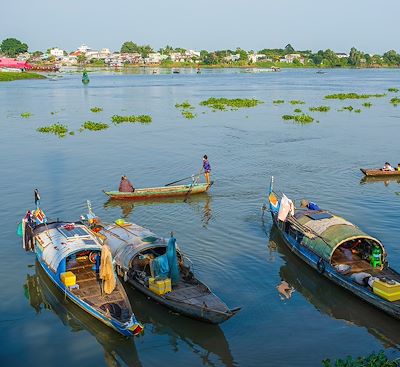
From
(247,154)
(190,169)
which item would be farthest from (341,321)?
(247,154)

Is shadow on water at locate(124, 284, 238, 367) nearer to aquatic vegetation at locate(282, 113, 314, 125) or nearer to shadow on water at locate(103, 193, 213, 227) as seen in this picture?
shadow on water at locate(103, 193, 213, 227)

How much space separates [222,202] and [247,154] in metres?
13.7

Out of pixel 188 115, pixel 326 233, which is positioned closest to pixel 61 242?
pixel 326 233

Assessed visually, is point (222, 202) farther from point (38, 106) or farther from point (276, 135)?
point (38, 106)

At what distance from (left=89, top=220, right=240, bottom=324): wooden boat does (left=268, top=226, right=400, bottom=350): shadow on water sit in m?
4.05

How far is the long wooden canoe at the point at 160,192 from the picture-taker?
29297 millimetres

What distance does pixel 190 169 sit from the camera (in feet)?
121

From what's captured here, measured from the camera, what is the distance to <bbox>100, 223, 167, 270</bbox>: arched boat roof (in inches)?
727

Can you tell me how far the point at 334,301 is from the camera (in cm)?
1856

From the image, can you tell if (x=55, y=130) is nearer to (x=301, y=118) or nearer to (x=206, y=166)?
(x=206, y=166)

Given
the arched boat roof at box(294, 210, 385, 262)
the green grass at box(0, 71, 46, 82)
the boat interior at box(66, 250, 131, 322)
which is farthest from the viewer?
the green grass at box(0, 71, 46, 82)

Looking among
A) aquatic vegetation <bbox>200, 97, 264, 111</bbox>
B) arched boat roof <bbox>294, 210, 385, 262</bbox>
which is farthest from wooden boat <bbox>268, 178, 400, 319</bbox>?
aquatic vegetation <bbox>200, 97, 264, 111</bbox>

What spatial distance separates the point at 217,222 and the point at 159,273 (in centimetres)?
890

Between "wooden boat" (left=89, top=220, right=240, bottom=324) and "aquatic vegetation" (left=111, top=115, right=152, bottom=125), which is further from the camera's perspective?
"aquatic vegetation" (left=111, top=115, right=152, bottom=125)
